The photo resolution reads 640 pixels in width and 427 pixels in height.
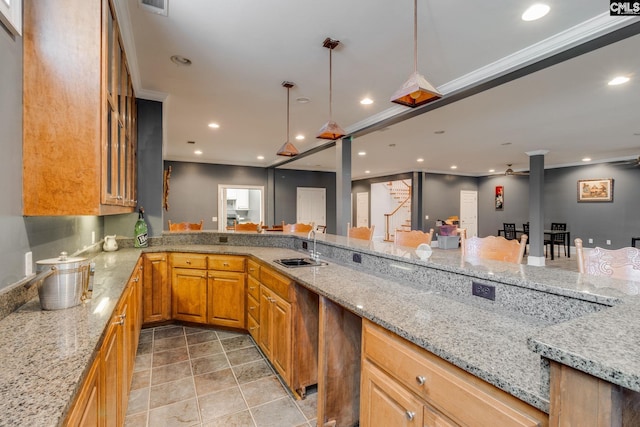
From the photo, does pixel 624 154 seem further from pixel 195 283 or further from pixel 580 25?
pixel 195 283

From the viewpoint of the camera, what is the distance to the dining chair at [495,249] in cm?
209

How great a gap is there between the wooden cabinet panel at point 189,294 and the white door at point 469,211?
408 inches

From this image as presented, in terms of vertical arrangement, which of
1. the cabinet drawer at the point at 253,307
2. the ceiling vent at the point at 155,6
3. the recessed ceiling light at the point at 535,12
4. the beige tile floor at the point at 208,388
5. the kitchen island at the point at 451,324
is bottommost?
the beige tile floor at the point at 208,388

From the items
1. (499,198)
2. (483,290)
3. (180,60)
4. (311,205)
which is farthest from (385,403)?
(499,198)

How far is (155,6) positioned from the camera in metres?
2.18

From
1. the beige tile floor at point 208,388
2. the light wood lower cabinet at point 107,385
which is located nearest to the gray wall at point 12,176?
the light wood lower cabinet at point 107,385

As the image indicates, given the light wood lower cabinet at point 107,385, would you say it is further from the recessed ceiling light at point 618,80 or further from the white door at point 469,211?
the white door at point 469,211

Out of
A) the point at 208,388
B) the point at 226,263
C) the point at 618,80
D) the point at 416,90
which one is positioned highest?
the point at 618,80

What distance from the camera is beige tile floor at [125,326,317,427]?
6.74 ft

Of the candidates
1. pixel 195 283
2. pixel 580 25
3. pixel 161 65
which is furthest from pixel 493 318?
pixel 161 65

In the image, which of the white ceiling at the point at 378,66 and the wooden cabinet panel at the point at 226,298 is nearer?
the white ceiling at the point at 378,66

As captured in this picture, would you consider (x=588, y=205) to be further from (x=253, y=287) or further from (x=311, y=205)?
(x=253, y=287)

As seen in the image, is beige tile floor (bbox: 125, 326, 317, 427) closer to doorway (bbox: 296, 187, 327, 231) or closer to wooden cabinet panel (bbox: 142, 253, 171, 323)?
wooden cabinet panel (bbox: 142, 253, 171, 323)

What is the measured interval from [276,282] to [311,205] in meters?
7.62
